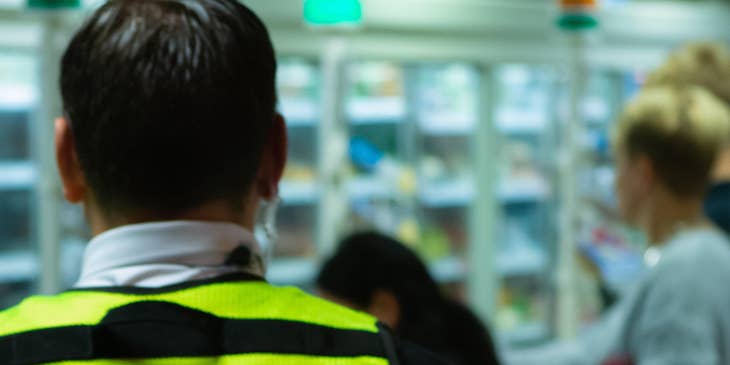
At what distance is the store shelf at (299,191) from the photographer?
347cm

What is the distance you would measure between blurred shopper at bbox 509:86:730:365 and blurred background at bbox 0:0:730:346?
1.09m

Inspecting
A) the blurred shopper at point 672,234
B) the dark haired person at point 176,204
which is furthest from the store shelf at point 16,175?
the dark haired person at point 176,204

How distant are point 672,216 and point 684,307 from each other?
269 mm

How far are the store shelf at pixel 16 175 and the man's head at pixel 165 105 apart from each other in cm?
242

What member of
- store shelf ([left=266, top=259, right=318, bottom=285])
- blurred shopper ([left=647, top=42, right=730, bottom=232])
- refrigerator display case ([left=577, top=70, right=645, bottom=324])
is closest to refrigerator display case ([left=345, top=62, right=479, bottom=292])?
store shelf ([left=266, top=259, right=318, bottom=285])

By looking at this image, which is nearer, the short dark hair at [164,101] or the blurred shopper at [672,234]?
the short dark hair at [164,101]

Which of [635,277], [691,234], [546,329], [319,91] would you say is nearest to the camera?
[691,234]

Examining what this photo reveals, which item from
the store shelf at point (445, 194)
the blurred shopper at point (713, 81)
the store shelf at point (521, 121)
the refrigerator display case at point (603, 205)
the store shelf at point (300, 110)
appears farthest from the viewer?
the store shelf at point (521, 121)

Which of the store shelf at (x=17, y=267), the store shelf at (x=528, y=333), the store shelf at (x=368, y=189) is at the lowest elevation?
the store shelf at (x=528, y=333)

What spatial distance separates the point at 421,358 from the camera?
730mm

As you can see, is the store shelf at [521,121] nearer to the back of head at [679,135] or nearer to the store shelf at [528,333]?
the store shelf at [528,333]

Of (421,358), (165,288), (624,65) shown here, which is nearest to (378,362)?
(421,358)

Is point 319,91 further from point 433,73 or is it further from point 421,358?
point 421,358

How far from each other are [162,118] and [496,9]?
9.37 feet
